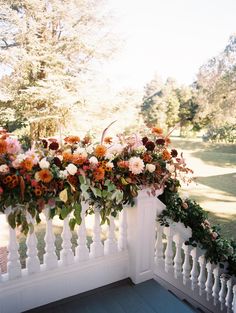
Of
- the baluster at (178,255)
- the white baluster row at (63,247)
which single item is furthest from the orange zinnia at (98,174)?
the baluster at (178,255)

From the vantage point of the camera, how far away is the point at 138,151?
1672mm

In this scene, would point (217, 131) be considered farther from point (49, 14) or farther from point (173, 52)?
point (49, 14)

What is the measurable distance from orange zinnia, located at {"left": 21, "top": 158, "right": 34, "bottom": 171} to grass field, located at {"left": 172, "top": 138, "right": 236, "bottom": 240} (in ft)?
3.46

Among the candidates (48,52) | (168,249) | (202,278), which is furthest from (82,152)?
(48,52)

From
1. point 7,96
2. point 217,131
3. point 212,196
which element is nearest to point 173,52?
point 217,131

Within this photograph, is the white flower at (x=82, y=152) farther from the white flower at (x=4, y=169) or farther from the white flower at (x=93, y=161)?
the white flower at (x=4, y=169)

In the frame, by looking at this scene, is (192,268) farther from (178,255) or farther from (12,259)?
(12,259)

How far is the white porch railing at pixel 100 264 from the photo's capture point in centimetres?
152

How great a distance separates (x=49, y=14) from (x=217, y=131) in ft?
27.5

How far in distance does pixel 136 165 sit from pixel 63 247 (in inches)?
27.7

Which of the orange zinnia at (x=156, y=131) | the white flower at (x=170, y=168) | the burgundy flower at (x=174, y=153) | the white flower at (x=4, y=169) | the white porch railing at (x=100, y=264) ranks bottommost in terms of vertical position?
the white porch railing at (x=100, y=264)

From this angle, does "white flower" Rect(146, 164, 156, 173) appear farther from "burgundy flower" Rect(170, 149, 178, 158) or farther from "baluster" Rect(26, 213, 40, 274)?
"baluster" Rect(26, 213, 40, 274)

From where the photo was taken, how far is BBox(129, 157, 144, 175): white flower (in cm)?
154

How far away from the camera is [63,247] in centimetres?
166
